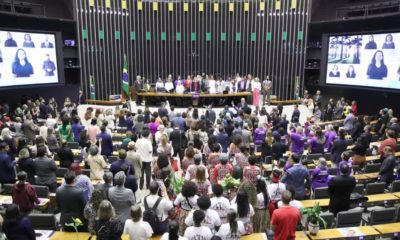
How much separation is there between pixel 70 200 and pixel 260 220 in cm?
279

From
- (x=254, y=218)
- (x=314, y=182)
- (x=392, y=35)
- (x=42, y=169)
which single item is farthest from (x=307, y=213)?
(x=392, y=35)

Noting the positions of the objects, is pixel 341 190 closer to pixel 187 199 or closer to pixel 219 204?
pixel 219 204

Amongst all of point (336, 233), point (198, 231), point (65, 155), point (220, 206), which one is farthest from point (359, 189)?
point (65, 155)

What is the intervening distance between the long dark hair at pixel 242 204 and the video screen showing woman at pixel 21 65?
41.1ft

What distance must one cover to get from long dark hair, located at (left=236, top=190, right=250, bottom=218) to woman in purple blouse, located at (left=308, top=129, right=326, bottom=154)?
453cm

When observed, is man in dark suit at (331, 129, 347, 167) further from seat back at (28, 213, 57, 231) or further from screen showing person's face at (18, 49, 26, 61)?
screen showing person's face at (18, 49, 26, 61)

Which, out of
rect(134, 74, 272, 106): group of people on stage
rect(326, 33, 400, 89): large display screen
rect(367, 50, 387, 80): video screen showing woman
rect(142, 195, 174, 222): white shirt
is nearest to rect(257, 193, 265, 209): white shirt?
rect(142, 195, 174, 222): white shirt

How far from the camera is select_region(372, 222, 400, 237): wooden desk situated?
5271 mm

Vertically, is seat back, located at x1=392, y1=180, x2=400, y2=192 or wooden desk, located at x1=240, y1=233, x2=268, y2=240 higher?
seat back, located at x1=392, y1=180, x2=400, y2=192

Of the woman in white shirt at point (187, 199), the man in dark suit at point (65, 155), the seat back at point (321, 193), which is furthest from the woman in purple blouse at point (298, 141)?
the man in dark suit at point (65, 155)

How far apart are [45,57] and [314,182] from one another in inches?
→ 511

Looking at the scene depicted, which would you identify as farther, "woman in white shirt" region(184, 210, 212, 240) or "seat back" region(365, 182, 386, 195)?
"seat back" region(365, 182, 386, 195)

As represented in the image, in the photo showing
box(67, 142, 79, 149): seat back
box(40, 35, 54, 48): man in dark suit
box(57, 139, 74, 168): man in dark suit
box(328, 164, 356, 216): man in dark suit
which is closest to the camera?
box(328, 164, 356, 216): man in dark suit

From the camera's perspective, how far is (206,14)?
21172mm
